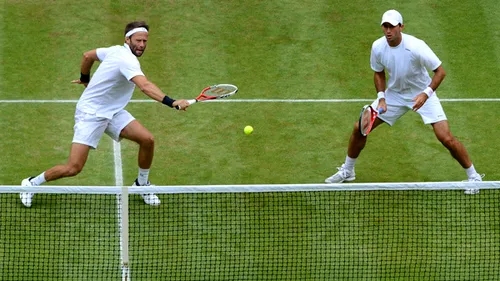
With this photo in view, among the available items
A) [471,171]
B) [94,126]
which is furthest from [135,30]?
[471,171]

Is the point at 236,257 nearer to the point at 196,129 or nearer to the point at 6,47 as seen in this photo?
the point at 196,129

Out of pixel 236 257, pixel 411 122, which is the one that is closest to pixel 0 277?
pixel 236 257

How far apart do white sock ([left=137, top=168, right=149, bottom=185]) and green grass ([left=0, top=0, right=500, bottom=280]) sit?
0.41m

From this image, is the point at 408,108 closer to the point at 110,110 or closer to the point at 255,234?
the point at 255,234

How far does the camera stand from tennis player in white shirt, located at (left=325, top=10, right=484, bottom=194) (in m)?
12.8

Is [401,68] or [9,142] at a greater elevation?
[401,68]

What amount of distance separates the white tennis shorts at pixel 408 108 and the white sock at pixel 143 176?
2.88m

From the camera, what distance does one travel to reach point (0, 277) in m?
11.0

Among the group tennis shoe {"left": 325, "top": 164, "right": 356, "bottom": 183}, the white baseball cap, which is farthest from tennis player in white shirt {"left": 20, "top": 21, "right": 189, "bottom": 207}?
the white baseball cap

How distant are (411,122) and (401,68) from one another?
6.70 feet

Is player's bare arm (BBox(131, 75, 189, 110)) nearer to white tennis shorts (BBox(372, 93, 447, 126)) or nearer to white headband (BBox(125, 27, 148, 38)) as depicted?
white headband (BBox(125, 27, 148, 38))

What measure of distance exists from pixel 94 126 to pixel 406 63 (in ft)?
12.3

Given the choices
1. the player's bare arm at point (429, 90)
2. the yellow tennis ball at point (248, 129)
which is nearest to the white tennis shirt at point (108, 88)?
the yellow tennis ball at point (248, 129)

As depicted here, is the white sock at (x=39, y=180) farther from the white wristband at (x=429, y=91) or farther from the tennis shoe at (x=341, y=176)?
the white wristband at (x=429, y=91)
